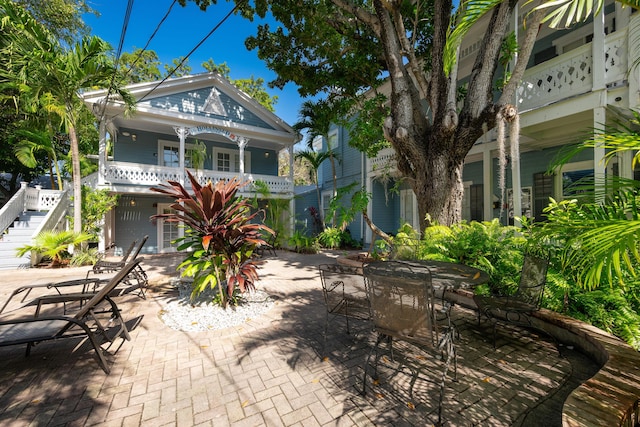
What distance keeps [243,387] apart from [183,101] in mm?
12119

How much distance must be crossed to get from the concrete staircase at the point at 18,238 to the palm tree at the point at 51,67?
157 cm

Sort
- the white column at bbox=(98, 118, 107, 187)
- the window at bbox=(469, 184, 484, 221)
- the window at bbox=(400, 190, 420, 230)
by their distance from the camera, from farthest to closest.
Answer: the window at bbox=(400, 190, 420, 230) < the white column at bbox=(98, 118, 107, 187) < the window at bbox=(469, 184, 484, 221)

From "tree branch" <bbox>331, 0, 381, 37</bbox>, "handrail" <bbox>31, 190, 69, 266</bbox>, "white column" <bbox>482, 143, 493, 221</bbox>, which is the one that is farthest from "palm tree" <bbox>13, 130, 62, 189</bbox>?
"white column" <bbox>482, 143, 493, 221</bbox>

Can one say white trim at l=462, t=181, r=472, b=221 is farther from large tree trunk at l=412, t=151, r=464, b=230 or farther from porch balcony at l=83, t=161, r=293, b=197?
porch balcony at l=83, t=161, r=293, b=197

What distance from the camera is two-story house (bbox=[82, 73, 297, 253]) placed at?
9891mm

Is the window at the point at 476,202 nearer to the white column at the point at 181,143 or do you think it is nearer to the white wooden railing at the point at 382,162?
the white wooden railing at the point at 382,162

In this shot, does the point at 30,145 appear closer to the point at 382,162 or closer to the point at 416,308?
the point at 382,162

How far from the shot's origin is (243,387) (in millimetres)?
2449

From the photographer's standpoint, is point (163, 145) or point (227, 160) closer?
point (163, 145)

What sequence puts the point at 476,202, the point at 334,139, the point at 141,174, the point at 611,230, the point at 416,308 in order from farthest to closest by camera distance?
the point at 334,139 → the point at 141,174 → the point at 476,202 → the point at 416,308 → the point at 611,230

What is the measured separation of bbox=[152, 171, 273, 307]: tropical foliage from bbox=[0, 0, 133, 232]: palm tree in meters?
6.54

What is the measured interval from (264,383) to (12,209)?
12.1 metres

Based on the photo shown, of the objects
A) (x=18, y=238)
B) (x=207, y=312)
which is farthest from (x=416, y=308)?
(x=18, y=238)

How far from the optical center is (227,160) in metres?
13.4
